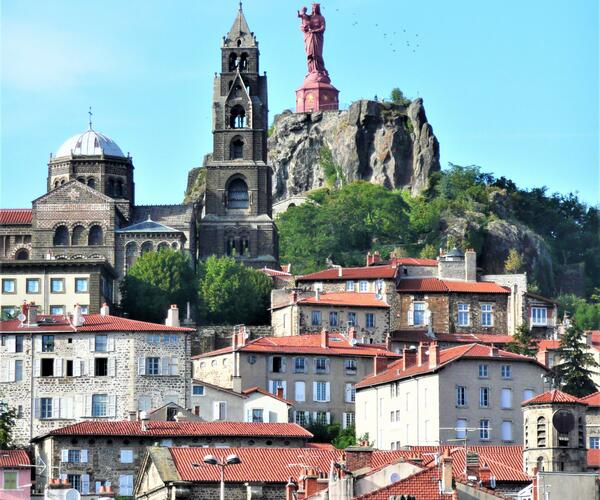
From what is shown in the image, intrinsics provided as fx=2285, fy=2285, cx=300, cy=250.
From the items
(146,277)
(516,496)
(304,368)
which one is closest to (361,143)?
(146,277)

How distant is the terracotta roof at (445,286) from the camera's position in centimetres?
13050

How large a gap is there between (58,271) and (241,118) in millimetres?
34509

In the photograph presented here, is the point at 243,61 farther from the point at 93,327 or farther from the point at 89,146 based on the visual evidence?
the point at 93,327

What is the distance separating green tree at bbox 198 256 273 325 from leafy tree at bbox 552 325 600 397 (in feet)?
65.9

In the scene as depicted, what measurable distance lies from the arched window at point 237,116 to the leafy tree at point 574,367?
46647mm

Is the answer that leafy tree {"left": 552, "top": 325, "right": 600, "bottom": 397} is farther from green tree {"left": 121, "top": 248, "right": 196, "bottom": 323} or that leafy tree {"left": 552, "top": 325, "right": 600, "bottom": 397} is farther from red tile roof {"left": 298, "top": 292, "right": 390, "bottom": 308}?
green tree {"left": 121, "top": 248, "right": 196, "bottom": 323}

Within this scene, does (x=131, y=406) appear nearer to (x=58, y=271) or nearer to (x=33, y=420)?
(x=33, y=420)

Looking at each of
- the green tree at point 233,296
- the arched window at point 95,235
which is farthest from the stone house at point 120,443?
Result: the arched window at point 95,235

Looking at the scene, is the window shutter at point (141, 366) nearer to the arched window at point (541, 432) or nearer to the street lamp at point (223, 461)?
the arched window at point (541, 432)

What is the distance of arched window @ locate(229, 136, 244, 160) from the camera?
16350 centimetres

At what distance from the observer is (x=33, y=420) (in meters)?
108

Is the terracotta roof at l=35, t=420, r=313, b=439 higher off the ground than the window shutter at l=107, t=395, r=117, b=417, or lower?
lower

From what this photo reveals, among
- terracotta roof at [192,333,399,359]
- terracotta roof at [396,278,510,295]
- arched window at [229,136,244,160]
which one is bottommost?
terracotta roof at [192,333,399,359]

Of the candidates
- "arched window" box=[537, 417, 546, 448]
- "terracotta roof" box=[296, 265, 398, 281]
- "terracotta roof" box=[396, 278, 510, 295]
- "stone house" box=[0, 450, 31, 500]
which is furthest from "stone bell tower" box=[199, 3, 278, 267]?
"arched window" box=[537, 417, 546, 448]
